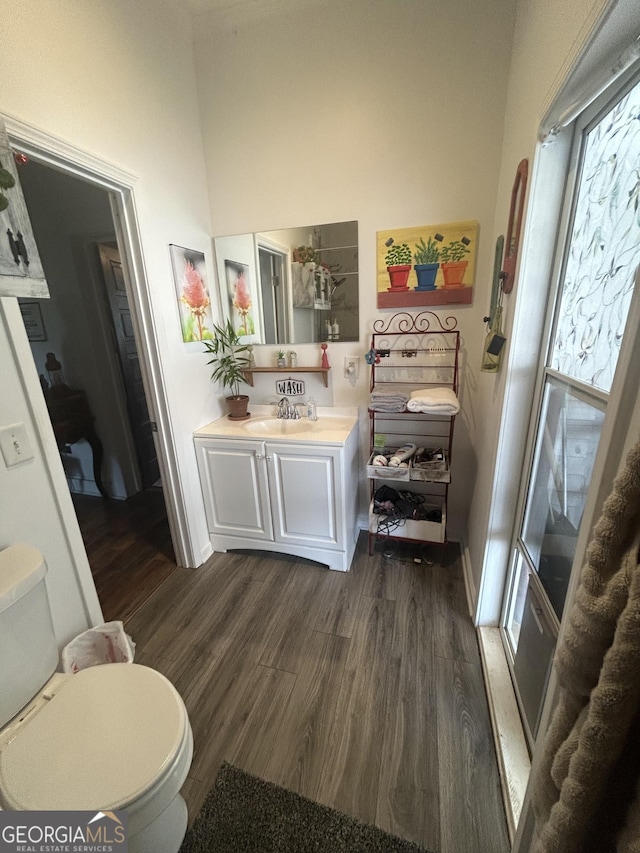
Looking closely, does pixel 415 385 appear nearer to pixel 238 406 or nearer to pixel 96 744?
pixel 238 406

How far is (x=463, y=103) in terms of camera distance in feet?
5.64

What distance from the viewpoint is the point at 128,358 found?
115 inches

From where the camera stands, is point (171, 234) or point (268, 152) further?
point (268, 152)

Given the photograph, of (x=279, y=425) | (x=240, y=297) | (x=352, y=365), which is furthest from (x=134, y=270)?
(x=352, y=365)

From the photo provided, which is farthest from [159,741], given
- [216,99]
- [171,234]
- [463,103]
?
[216,99]

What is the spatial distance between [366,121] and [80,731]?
9.14 feet

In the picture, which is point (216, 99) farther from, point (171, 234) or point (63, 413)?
point (63, 413)

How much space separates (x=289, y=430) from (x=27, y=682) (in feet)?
5.28

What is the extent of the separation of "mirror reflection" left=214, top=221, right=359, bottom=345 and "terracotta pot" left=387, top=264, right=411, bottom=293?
0.21 metres

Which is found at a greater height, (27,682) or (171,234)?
(171,234)

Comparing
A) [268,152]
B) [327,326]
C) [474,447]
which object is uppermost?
[268,152]

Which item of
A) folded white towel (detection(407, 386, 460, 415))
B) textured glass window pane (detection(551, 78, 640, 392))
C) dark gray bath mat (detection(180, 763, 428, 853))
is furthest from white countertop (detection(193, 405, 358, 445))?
dark gray bath mat (detection(180, 763, 428, 853))

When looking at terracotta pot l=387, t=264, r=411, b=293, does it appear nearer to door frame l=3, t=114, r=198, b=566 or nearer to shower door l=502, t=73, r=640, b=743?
shower door l=502, t=73, r=640, b=743
